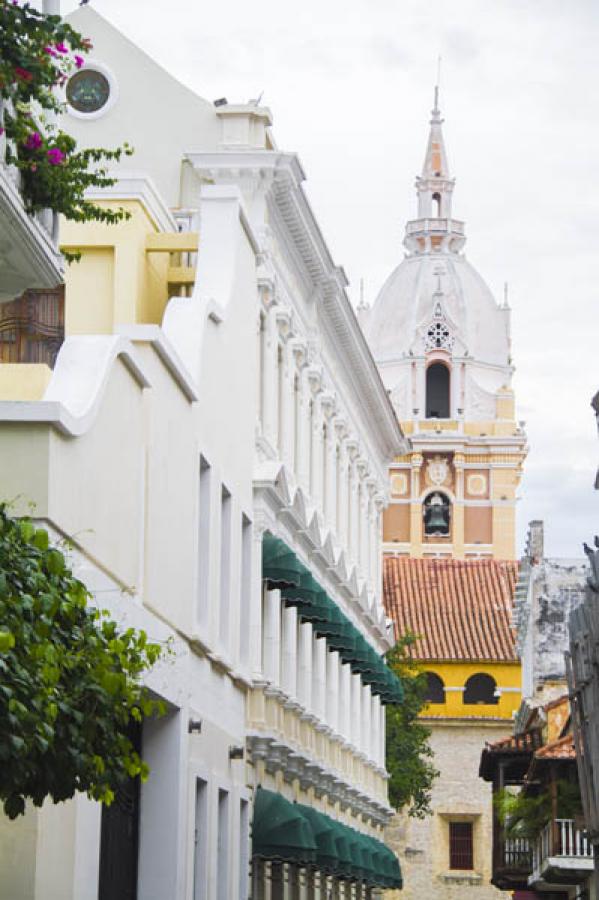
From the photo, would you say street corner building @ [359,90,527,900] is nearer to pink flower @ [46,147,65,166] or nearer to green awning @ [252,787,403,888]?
green awning @ [252,787,403,888]

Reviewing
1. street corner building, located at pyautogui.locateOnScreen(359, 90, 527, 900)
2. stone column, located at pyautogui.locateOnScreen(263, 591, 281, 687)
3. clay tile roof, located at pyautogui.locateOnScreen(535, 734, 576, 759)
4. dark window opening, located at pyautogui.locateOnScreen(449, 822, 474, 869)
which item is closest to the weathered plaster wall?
dark window opening, located at pyautogui.locateOnScreen(449, 822, 474, 869)

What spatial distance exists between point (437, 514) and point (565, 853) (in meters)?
69.3

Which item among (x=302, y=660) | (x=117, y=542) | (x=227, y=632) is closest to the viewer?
(x=117, y=542)

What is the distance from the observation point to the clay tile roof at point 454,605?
77.8 meters

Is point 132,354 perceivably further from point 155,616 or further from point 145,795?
point 145,795

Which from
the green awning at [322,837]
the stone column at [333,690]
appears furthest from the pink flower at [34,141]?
the stone column at [333,690]

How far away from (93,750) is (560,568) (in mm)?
49840

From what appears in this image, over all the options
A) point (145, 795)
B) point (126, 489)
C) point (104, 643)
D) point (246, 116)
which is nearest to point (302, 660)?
point (246, 116)

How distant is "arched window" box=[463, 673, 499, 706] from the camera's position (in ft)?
252

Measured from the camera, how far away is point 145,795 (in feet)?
76.5

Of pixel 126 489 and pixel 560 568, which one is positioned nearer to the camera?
pixel 126 489

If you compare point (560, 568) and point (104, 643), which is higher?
point (560, 568)

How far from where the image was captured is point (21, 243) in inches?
665

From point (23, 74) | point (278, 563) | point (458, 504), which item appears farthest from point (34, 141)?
point (458, 504)
